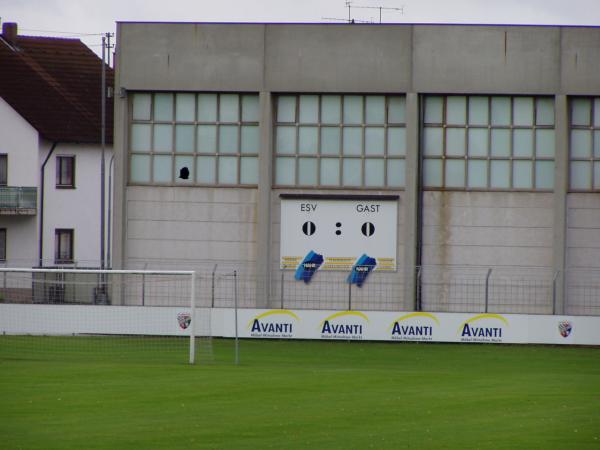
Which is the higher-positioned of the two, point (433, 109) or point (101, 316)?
point (433, 109)

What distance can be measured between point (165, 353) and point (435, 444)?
16.3 m

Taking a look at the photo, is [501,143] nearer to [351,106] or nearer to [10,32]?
[351,106]

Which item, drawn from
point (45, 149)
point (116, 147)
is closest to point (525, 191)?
point (116, 147)

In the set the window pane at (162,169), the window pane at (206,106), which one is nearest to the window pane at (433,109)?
the window pane at (206,106)

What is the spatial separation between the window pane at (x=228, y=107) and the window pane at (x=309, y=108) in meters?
1.95

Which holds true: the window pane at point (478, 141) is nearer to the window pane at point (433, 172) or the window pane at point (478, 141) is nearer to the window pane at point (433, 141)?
the window pane at point (433, 141)

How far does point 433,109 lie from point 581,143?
4.41 metres

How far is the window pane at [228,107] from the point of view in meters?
40.1

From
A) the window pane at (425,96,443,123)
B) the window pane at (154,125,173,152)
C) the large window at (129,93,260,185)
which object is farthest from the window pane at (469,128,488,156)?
the window pane at (154,125,173,152)

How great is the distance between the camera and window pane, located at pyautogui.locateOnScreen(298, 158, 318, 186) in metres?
39.9

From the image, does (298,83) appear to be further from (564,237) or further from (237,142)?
(564,237)

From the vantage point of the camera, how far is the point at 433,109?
39469mm

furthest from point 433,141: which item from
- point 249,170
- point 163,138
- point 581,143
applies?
point 163,138

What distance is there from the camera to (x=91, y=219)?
2566 inches
